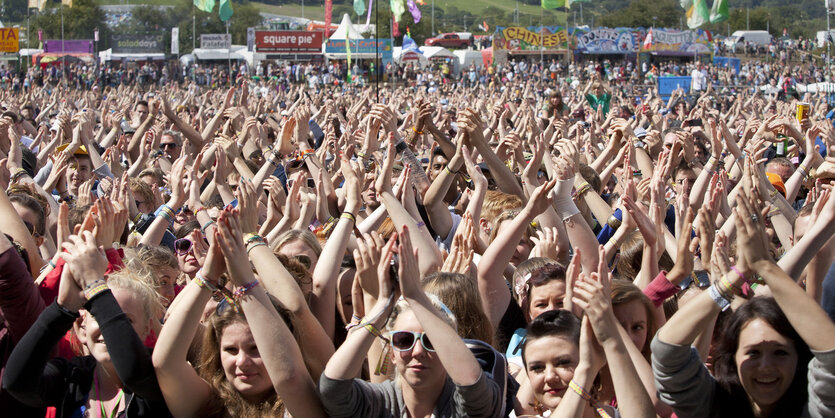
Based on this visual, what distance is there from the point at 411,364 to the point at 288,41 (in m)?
53.8

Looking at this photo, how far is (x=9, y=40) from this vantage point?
129 ft

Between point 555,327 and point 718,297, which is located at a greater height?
point 718,297

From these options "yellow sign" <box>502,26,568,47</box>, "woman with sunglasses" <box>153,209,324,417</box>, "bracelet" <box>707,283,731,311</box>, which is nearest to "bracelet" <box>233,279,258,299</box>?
"woman with sunglasses" <box>153,209,324,417</box>

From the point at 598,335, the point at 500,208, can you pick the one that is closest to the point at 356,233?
the point at 500,208

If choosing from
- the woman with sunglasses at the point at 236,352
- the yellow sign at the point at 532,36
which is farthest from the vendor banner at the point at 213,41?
the woman with sunglasses at the point at 236,352

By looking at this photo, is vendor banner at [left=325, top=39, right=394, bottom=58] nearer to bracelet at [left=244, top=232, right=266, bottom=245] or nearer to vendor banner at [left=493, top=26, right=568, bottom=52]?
vendor banner at [left=493, top=26, right=568, bottom=52]

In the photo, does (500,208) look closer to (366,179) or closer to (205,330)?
(366,179)

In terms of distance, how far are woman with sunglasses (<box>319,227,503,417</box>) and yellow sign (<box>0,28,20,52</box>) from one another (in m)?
39.9

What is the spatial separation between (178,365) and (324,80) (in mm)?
38839

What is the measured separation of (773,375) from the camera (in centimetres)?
290

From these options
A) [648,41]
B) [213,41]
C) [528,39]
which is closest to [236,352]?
[528,39]

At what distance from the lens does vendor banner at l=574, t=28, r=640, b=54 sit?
56.4 meters

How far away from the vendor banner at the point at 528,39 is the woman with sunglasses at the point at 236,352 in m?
51.1

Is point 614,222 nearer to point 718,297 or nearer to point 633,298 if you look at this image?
point 633,298
